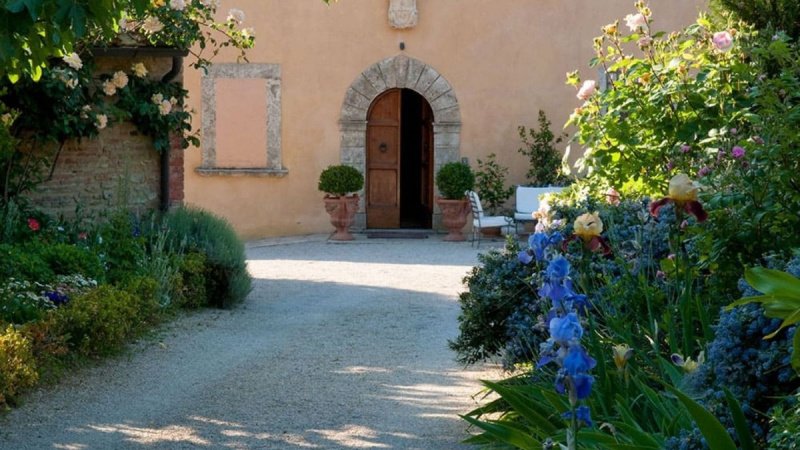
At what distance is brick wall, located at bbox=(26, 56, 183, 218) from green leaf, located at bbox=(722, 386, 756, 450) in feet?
26.7

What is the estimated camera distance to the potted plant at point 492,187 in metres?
17.8

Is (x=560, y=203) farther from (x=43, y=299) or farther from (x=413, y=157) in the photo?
(x=413, y=157)

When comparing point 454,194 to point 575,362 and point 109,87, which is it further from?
point 575,362

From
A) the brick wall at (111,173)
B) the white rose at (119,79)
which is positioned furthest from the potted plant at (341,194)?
the white rose at (119,79)

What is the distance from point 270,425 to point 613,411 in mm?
2393

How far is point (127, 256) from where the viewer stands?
32.4 feet

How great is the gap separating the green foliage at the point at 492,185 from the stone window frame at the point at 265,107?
291cm

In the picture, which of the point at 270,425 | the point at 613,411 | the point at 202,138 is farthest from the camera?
the point at 202,138

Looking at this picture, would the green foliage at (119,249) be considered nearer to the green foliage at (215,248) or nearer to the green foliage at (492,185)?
the green foliage at (215,248)

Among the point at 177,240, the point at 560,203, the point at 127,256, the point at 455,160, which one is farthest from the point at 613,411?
the point at 455,160

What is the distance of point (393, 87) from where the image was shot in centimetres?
1816

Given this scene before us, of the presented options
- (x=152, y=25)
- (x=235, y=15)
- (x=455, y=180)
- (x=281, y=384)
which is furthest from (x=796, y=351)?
(x=455, y=180)

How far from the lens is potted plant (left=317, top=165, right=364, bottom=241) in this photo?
17297 mm

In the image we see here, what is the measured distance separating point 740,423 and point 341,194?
14219mm
